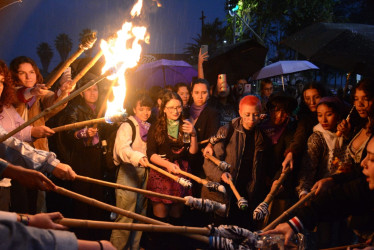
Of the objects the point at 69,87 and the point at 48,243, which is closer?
the point at 48,243

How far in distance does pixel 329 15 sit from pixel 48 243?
21055mm

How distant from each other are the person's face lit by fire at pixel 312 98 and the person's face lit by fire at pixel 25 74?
13.8 ft

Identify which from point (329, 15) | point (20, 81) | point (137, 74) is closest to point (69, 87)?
point (20, 81)

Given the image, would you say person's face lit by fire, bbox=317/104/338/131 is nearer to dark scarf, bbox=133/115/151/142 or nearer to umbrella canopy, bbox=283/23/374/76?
umbrella canopy, bbox=283/23/374/76

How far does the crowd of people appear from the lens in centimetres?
346

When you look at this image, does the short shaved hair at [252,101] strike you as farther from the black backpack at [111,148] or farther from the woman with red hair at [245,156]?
the black backpack at [111,148]

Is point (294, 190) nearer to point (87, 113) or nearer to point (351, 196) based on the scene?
point (351, 196)

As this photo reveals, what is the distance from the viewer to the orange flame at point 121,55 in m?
3.43

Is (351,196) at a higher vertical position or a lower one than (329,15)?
lower

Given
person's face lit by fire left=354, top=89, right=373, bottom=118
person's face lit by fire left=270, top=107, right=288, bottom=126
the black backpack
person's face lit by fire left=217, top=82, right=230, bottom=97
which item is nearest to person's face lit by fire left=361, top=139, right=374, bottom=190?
person's face lit by fire left=354, top=89, right=373, bottom=118

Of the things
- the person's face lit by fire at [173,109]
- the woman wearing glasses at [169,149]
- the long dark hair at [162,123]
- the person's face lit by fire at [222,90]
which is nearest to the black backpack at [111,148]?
the woman wearing glasses at [169,149]

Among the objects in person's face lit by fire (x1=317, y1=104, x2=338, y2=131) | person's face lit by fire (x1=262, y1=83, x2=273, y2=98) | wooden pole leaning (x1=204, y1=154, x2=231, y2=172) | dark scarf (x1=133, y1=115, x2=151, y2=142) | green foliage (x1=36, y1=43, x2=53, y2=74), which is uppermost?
green foliage (x1=36, y1=43, x2=53, y2=74)

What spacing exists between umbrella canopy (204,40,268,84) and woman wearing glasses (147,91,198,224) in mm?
3060

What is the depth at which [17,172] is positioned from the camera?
2.73 m
